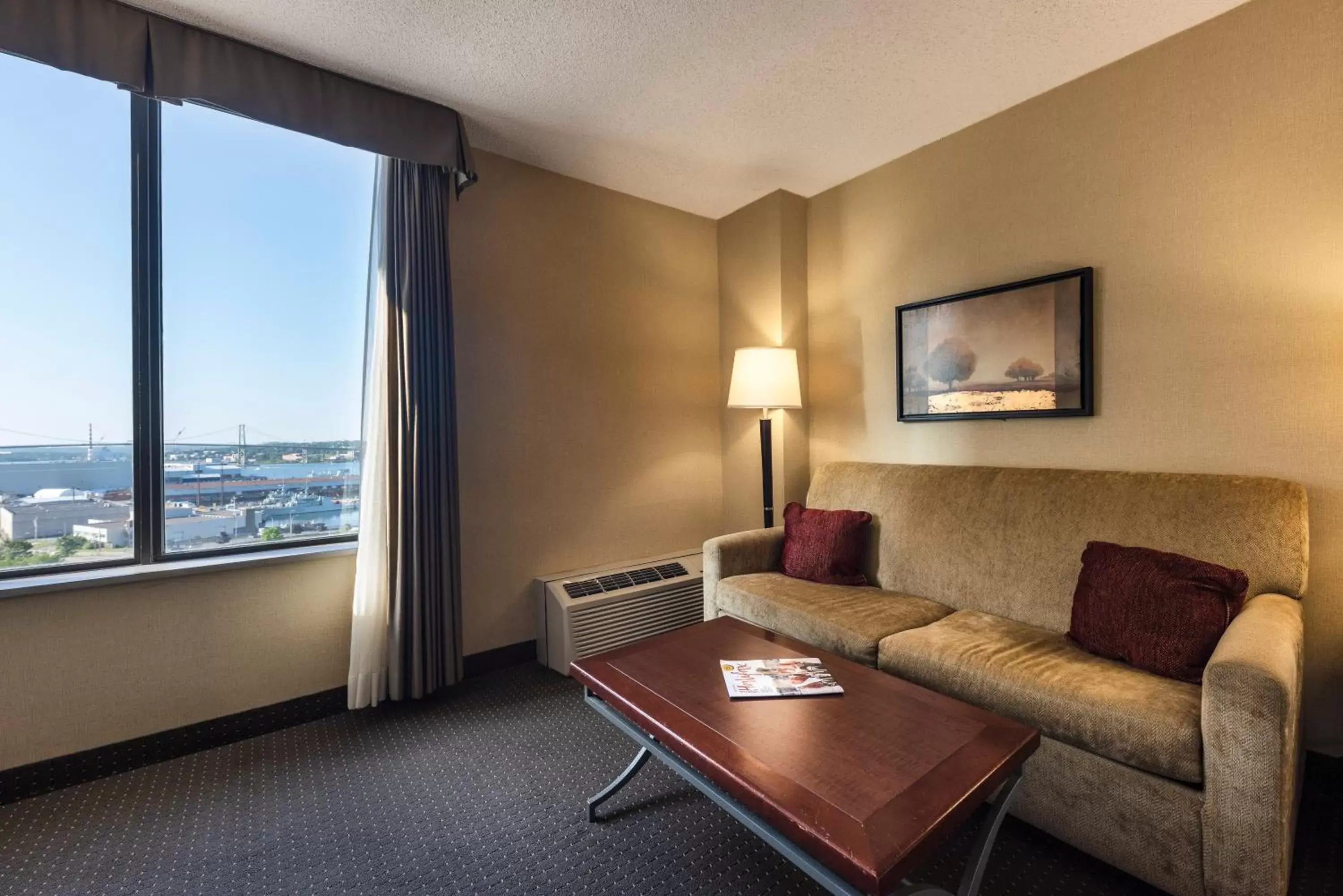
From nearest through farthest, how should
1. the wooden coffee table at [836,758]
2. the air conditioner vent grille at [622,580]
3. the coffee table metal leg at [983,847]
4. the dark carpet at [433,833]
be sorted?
the wooden coffee table at [836,758], the coffee table metal leg at [983,847], the dark carpet at [433,833], the air conditioner vent grille at [622,580]

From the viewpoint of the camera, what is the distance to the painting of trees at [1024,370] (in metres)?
2.45

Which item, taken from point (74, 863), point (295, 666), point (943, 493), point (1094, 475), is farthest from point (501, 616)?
point (1094, 475)

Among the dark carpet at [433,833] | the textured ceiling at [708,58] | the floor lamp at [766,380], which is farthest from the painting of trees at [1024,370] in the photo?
the dark carpet at [433,833]

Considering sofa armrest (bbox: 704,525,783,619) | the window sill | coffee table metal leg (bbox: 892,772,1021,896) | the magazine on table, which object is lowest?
coffee table metal leg (bbox: 892,772,1021,896)

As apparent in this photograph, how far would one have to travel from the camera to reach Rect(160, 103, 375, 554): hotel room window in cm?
219

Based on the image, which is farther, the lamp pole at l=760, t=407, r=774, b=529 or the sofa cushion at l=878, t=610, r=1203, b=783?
the lamp pole at l=760, t=407, r=774, b=529

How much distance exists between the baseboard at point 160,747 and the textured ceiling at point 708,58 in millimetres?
2427

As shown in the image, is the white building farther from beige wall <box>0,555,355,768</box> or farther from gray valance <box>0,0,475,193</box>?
gray valance <box>0,0,475,193</box>

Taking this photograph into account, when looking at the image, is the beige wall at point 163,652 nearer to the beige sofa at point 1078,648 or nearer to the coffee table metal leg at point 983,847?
the beige sofa at point 1078,648

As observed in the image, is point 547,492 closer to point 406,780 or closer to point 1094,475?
point 406,780

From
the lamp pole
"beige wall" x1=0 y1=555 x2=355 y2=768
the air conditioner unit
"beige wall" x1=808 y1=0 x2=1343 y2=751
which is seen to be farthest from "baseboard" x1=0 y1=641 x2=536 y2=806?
"beige wall" x1=808 y1=0 x2=1343 y2=751

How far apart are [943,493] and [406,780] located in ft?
7.59

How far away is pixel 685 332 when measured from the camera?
360 cm

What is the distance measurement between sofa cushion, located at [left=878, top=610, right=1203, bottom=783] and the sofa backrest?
0.21 m
